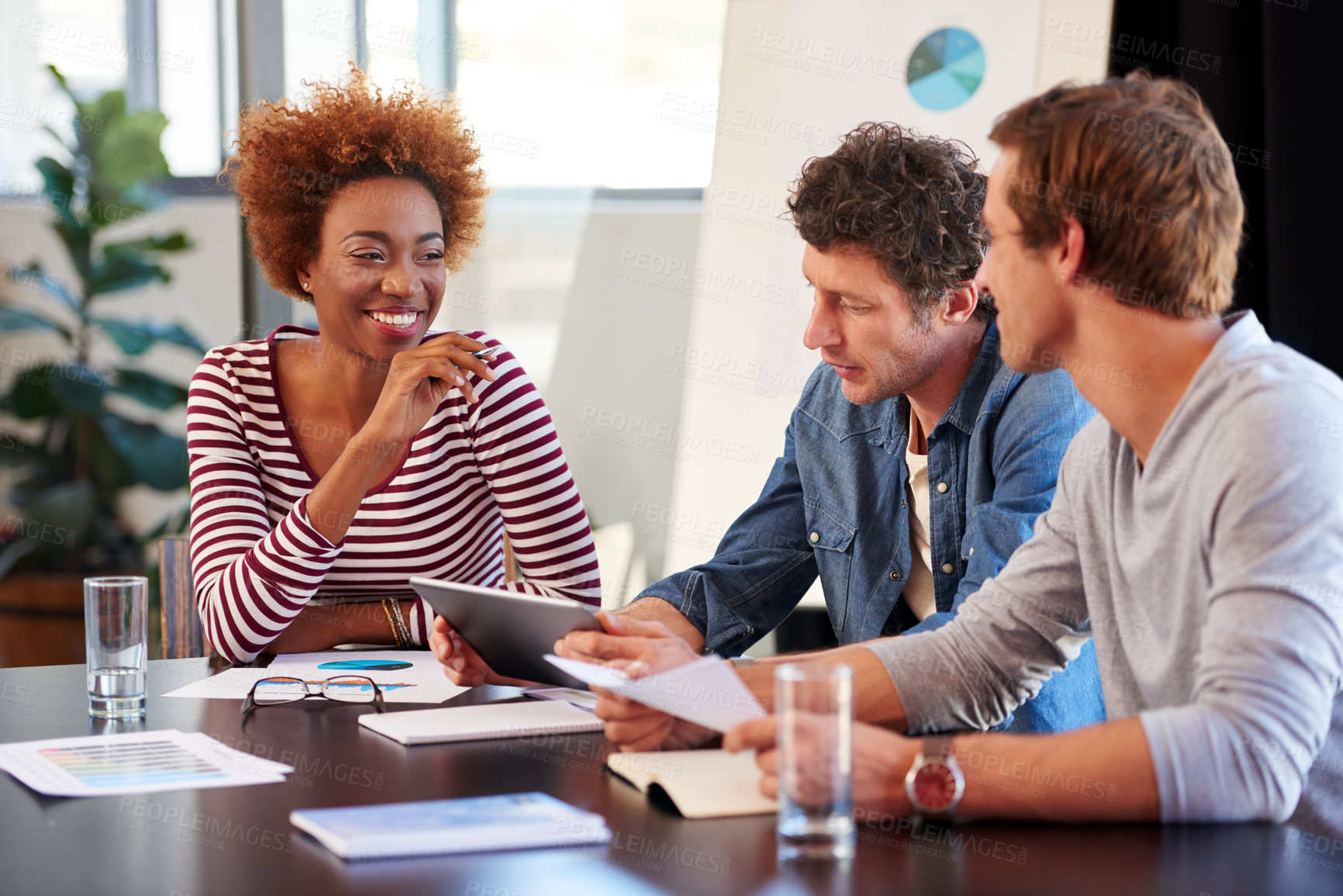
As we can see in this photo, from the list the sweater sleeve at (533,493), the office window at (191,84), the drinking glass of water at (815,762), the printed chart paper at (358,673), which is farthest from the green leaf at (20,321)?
the drinking glass of water at (815,762)

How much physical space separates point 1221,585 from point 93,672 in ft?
3.74

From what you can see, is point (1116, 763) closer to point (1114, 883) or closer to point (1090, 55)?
point (1114, 883)

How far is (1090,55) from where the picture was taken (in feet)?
8.71

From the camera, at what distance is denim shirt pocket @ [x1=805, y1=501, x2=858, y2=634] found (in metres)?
1.79

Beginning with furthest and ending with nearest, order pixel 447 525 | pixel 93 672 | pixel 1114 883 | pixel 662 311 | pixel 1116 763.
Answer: pixel 662 311, pixel 447 525, pixel 93 672, pixel 1116 763, pixel 1114 883

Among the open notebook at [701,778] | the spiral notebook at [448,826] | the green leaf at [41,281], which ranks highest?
the green leaf at [41,281]

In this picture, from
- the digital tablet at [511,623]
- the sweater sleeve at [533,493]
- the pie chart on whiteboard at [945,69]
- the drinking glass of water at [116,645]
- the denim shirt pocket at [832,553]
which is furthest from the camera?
the pie chart on whiteboard at [945,69]

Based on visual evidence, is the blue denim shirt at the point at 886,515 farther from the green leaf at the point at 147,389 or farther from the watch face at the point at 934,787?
the green leaf at the point at 147,389

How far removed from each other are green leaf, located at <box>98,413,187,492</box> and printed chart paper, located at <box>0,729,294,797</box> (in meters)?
2.41

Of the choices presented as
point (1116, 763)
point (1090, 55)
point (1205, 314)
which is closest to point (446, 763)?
point (1116, 763)

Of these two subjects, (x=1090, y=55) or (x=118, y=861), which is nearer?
(x=118, y=861)

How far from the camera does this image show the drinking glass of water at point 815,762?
0.86 metres

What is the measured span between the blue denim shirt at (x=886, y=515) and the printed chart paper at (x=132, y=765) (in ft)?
2.37

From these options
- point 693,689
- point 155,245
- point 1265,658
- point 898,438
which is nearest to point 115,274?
point 155,245
